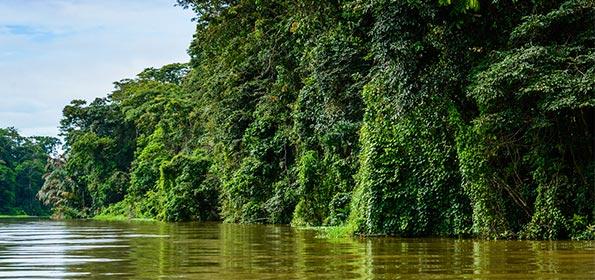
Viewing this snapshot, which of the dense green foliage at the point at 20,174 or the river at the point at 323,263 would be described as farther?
the dense green foliage at the point at 20,174

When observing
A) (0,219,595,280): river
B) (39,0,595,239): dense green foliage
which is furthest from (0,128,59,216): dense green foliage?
(0,219,595,280): river

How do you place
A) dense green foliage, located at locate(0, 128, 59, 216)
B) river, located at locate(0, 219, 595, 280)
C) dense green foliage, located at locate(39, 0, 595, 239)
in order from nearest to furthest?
1. river, located at locate(0, 219, 595, 280)
2. dense green foliage, located at locate(39, 0, 595, 239)
3. dense green foliage, located at locate(0, 128, 59, 216)

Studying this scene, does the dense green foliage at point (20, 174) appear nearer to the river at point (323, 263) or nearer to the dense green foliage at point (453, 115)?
the dense green foliage at point (453, 115)

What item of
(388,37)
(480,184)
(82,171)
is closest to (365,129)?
(388,37)

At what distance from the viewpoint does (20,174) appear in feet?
269

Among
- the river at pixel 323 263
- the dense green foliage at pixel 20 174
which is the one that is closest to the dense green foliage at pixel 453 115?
the river at pixel 323 263

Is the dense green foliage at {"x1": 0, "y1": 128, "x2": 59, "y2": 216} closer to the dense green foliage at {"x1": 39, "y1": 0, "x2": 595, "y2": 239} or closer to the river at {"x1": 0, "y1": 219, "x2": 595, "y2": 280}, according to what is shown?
the dense green foliage at {"x1": 39, "y1": 0, "x2": 595, "y2": 239}

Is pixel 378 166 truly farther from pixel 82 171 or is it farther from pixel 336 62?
pixel 82 171

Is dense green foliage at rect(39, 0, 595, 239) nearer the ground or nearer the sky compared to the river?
nearer the sky

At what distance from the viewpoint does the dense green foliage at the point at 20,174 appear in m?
78.6

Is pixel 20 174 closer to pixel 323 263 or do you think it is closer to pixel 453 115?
pixel 453 115

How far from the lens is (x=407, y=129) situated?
1424 cm

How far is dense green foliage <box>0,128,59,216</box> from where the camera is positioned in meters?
78.6

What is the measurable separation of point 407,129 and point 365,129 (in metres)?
1.38
